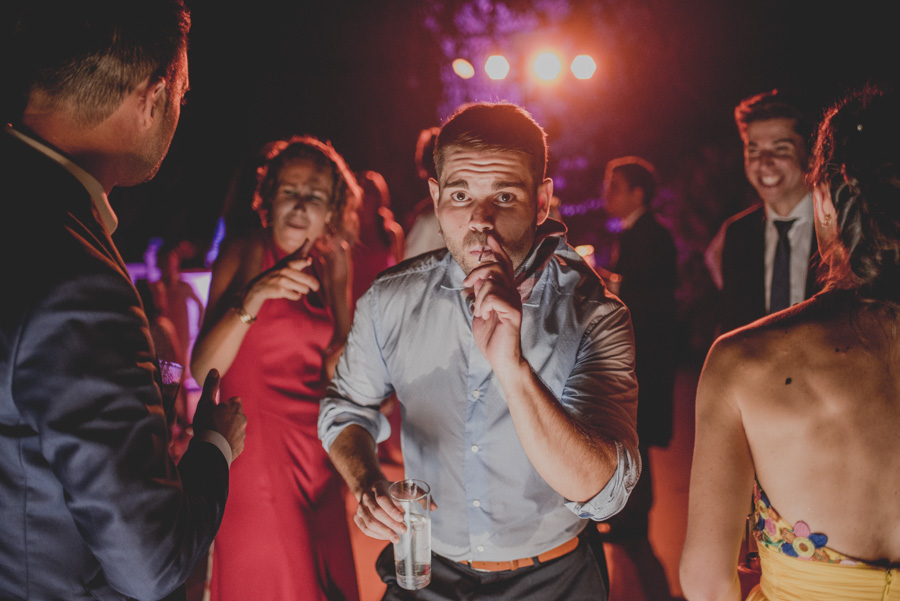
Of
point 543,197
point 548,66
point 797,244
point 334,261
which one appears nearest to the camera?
point 543,197

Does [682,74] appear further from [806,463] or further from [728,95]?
[806,463]

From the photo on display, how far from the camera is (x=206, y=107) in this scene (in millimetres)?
13523

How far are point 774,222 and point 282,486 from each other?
332 cm

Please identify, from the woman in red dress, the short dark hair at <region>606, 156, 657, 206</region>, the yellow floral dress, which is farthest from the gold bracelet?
the short dark hair at <region>606, 156, 657, 206</region>

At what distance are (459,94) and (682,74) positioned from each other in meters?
5.42

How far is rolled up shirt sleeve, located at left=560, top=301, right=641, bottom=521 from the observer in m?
1.34

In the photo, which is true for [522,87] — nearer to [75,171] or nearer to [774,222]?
[774,222]

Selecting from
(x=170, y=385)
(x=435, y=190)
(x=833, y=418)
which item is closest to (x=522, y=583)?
(x=833, y=418)

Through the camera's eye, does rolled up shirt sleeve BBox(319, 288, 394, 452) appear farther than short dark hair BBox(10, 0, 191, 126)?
Yes

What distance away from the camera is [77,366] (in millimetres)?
979

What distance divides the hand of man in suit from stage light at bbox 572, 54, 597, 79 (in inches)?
246

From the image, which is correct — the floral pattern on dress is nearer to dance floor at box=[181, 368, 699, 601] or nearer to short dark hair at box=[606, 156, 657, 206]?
dance floor at box=[181, 368, 699, 601]

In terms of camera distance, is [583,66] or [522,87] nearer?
[583,66]

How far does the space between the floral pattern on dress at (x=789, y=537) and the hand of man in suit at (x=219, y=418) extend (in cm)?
146
